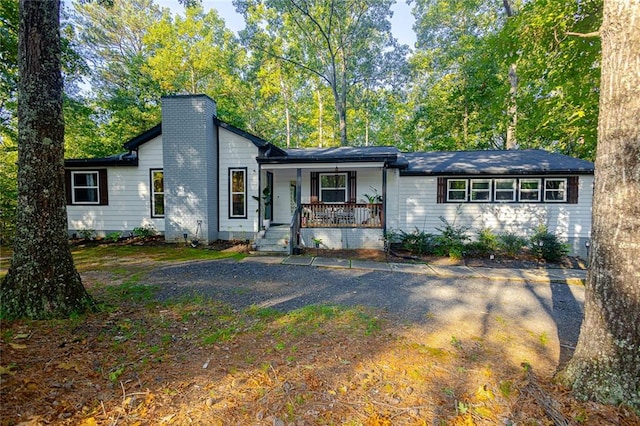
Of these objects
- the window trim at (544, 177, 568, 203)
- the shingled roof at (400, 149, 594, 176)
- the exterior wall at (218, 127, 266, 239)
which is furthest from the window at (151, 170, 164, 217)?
the window trim at (544, 177, 568, 203)

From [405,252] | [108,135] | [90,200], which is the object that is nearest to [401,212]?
[405,252]

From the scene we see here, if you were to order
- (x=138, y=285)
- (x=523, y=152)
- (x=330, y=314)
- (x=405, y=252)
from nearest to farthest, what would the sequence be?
(x=330, y=314)
(x=138, y=285)
(x=405, y=252)
(x=523, y=152)

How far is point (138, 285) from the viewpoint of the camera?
543 centimetres

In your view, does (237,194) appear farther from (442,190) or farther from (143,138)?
(442,190)

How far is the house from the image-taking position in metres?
10.2

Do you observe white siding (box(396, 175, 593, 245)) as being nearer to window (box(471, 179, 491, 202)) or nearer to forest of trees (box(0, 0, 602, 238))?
window (box(471, 179, 491, 202))

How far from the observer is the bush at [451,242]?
9188mm

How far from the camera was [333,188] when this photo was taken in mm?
11766

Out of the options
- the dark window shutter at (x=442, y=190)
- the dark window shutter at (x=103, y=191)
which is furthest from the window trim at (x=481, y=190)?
the dark window shutter at (x=103, y=191)

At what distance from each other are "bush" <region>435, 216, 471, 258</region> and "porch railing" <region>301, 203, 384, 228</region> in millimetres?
2221

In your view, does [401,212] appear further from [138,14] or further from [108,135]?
[138,14]

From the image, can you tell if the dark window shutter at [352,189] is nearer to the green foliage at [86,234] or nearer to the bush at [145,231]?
the bush at [145,231]

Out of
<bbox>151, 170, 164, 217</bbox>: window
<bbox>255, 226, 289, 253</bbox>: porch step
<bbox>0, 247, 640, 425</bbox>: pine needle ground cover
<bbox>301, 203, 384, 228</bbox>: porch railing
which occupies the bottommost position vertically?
<bbox>0, 247, 640, 425</bbox>: pine needle ground cover

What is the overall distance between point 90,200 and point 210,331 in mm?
11167
